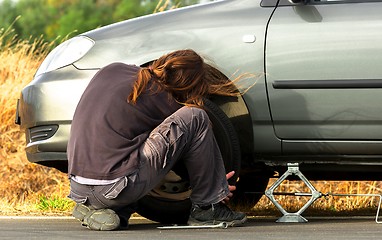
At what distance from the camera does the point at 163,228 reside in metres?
5.45

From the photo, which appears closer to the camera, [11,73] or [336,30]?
[336,30]

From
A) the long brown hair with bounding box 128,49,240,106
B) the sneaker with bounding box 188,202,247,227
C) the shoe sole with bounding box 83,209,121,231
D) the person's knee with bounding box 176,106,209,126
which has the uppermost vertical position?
the long brown hair with bounding box 128,49,240,106

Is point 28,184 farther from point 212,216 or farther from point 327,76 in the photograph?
point 327,76

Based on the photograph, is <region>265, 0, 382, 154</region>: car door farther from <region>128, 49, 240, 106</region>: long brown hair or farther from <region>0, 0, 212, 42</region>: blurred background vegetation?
<region>0, 0, 212, 42</region>: blurred background vegetation

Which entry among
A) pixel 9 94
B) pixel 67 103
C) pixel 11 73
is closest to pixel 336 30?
pixel 67 103

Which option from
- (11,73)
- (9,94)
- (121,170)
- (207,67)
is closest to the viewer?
(121,170)

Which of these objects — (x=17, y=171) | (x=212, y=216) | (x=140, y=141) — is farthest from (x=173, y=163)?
(x=17, y=171)

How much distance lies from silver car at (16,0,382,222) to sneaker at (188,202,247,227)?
225 millimetres

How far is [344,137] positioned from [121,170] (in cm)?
132

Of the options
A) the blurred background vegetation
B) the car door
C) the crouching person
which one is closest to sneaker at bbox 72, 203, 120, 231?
the crouching person

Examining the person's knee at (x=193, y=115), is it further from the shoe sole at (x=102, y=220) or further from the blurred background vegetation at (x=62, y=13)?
the blurred background vegetation at (x=62, y=13)

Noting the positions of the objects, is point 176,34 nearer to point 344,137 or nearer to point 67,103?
point 67,103

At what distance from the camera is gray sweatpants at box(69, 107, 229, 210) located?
5.19m

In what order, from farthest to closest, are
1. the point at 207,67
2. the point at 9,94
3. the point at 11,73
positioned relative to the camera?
the point at 11,73
the point at 9,94
the point at 207,67
